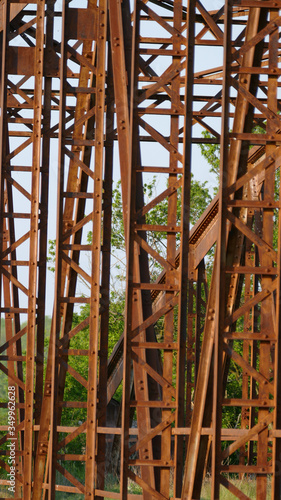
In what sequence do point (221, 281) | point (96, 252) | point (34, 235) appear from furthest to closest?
point (34, 235) < point (96, 252) < point (221, 281)

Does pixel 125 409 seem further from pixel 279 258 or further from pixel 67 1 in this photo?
pixel 67 1

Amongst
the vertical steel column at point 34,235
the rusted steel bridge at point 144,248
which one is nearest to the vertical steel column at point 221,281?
the rusted steel bridge at point 144,248

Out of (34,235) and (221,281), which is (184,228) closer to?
(221,281)

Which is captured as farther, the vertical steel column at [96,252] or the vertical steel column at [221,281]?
the vertical steel column at [96,252]

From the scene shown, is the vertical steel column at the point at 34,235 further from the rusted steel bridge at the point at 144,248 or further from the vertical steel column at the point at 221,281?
the vertical steel column at the point at 221,281

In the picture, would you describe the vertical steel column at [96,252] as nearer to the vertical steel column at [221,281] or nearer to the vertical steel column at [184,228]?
the vertical steel column at [184,228]

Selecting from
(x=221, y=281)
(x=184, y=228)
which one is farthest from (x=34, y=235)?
(x=221, y=281)

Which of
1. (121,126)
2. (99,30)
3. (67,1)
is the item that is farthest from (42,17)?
(121,126)

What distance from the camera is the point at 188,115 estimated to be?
29.6 feet

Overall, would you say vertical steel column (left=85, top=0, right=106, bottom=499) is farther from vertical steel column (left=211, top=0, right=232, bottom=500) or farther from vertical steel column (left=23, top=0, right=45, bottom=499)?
vertical steel column (left=211, top=0, right=232, bottom=500)

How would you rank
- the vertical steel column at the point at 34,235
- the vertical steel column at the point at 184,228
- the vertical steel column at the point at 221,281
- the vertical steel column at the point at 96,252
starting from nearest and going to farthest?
the vertical steel column at the point at 221,281, the vertical steel column at the point at 184,228, the vertical steel column at the point at 96,252, the vertical steel column at the point at 34,235

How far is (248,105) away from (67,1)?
419 cm

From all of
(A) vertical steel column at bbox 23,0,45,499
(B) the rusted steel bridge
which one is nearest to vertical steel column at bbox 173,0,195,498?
(B) the rusted steel bridge

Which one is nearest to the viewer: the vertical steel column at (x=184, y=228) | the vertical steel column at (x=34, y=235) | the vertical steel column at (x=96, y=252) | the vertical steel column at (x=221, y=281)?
the vertical steel column at (x=221, y=281)
